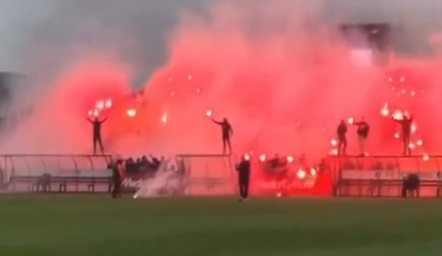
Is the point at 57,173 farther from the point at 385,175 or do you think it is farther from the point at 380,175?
the point at 385,175

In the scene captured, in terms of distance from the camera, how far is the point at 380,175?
3691 cm

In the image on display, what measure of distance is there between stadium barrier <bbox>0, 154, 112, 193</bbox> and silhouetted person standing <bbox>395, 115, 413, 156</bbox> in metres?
12.2

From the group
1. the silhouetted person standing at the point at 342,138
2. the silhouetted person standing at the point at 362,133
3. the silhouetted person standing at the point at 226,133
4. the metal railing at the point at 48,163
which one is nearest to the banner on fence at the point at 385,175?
the silhouetted person standing at the point at 342,138

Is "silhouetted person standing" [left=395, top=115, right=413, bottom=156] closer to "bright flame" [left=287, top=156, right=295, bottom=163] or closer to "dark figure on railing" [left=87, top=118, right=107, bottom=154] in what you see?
"bright flame" [left=287, top=156, right=295, bottom=163]

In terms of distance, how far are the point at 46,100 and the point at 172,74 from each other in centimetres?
607

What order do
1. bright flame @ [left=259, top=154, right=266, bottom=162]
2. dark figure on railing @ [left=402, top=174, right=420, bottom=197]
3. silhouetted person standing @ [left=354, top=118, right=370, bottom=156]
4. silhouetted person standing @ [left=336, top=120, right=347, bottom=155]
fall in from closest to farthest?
dark figure on railing @ [left=402, top=174, right=420, bottom=197] < bright flame @ [left=259, top=154, right=266, bottom=162] < silhouetted person standing @ [left=336, top=120, right=347, bottom=155] < silhouetted person standing @ [left=354, top=118, right=370, bottom=156]

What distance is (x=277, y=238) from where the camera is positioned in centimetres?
1630

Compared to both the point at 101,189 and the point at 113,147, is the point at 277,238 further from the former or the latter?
the point at 113,147

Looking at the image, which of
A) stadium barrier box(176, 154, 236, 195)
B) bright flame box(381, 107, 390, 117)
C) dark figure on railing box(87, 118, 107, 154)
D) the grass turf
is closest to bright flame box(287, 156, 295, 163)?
stadium barrier box(176, 154, 236, 195)

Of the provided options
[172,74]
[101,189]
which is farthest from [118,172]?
[172,74]

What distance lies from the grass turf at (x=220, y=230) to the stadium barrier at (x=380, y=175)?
975 centimetres

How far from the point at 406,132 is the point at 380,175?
25.3 feet

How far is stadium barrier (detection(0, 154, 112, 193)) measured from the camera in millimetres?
39656

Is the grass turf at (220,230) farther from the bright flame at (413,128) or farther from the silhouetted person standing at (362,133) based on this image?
the bright flame at (413,128)
